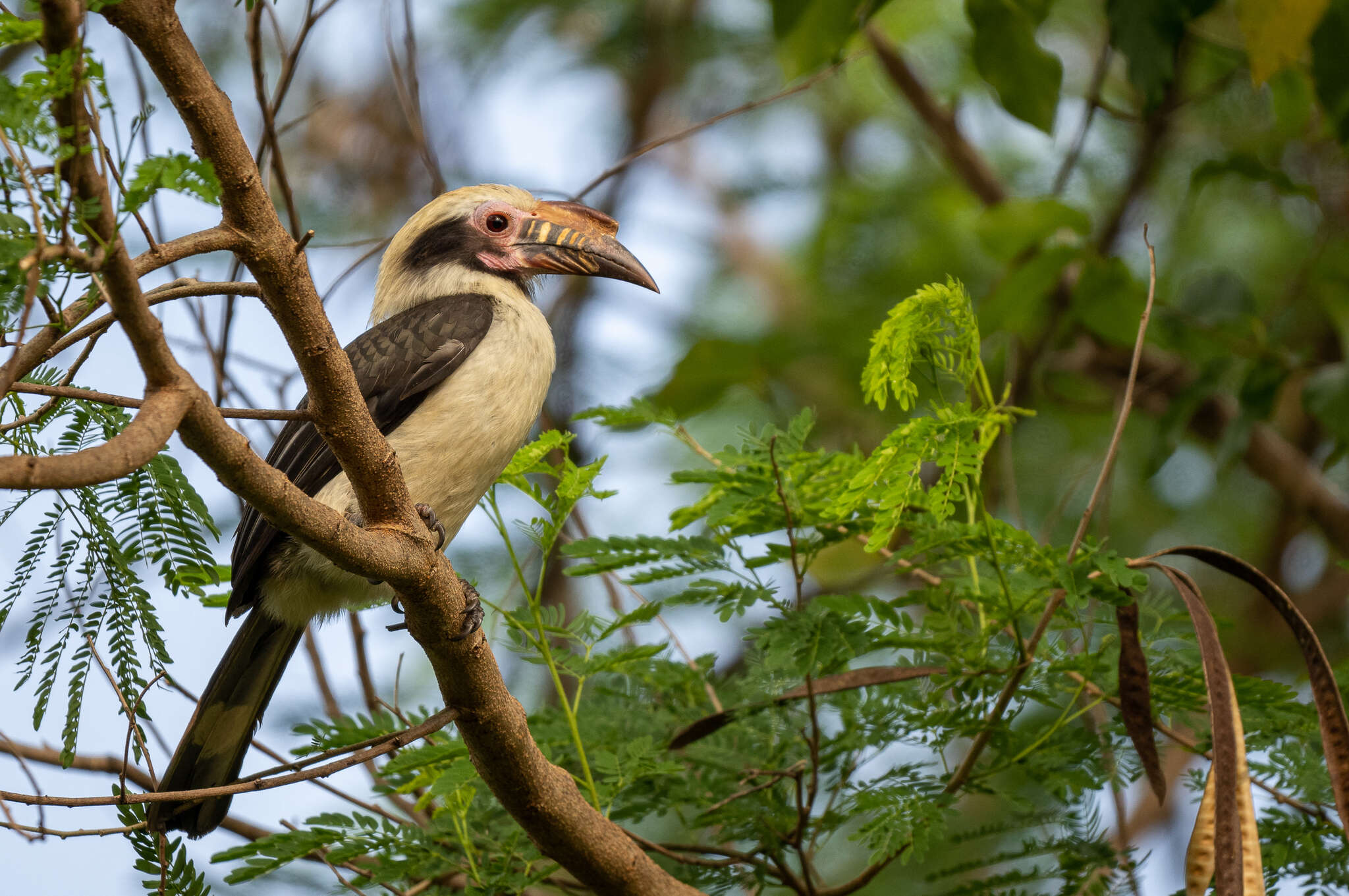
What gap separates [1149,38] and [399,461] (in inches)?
81.5

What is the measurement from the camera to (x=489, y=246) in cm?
357

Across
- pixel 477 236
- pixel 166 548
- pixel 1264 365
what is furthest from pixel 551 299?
pixel 166 548

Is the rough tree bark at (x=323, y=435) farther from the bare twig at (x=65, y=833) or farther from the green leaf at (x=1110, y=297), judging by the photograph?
the green leaf at (x=1110, y=297)

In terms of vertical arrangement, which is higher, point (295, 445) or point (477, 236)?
point (477, 236)

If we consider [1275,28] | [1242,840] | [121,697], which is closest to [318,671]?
[121,697]

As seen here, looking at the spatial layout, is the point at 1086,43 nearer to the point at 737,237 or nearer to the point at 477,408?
the point at 737,237

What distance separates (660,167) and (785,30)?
204 inches

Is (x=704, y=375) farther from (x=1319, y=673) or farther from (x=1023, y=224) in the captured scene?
(x=1319, y=673)

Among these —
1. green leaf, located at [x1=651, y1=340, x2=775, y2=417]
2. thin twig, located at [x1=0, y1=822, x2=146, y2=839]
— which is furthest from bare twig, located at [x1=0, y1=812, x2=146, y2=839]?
green leaf, located at [x1=651, y1=340, x2=775, y2=417]

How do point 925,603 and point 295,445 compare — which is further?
point 295,445

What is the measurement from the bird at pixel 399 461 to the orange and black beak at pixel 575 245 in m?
0.07

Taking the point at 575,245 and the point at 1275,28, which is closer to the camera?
the point at 1275,28

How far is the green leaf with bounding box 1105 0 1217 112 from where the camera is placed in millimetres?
2947

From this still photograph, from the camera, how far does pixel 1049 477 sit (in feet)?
20.1
